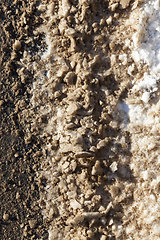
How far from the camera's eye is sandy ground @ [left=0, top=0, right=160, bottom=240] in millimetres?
2123

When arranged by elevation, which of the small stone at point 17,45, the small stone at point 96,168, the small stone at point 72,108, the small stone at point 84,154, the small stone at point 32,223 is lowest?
the small stone at point 32,223

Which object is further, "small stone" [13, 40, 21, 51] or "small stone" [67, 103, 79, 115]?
"small stone" [13, 40, 21, 51]

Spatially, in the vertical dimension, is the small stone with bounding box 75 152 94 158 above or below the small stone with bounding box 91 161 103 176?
above

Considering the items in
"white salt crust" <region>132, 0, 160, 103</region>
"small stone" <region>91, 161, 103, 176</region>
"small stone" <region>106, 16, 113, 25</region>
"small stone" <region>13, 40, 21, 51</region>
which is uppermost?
"small stone" <region>106, 16, 113, 25</region>

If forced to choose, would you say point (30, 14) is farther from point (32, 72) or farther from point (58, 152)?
point (58, 152)

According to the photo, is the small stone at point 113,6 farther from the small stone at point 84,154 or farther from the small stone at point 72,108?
the small stone at point 84,154

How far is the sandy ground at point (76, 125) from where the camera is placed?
212 cm

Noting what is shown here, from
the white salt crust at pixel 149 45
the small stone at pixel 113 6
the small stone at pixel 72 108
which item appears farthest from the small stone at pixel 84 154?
the small stone at pixel 113 6

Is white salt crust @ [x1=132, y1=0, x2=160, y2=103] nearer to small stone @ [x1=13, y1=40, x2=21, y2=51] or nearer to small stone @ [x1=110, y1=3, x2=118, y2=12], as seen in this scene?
small stone @ [x1=110, y1=3, x2=118, y2=12]

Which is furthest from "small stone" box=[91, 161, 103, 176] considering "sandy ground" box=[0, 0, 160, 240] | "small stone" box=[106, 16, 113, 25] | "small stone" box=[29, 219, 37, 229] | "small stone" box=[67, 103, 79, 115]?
"small stone" box=[106, 16, 113, 25]

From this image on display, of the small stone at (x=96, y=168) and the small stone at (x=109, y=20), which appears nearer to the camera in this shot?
the small stone at (x=96, y=168)

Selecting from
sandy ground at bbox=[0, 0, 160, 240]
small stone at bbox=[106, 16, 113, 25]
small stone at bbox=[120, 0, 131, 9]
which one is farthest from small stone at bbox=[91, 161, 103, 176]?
small stone at bbox=[120, 0, 131, 9]

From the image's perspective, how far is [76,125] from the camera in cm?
215

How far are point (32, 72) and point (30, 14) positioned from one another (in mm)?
397
